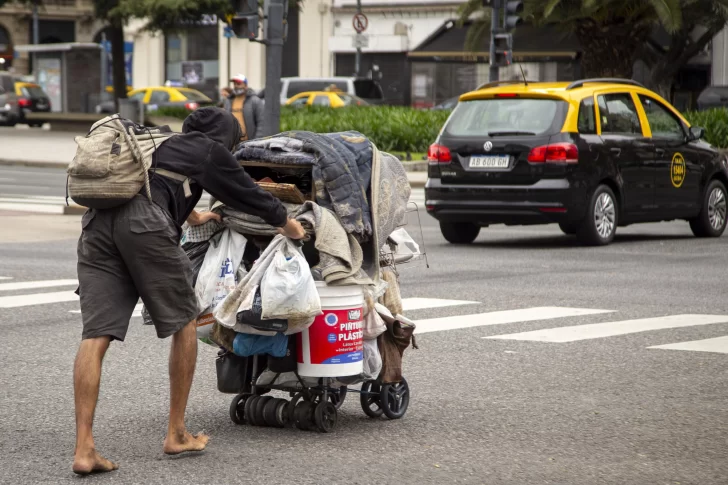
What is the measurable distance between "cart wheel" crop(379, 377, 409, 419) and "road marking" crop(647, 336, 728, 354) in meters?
2.52

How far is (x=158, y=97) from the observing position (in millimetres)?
44188

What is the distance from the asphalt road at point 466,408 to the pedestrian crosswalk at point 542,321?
0.14ft

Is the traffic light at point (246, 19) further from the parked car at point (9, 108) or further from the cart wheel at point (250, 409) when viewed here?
the parked car at point (9, 108)

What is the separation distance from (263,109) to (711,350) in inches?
425

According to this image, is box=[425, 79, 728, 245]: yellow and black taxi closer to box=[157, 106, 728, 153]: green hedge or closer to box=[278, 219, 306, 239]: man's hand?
box=[278, 219, 306, 239]: man's hand

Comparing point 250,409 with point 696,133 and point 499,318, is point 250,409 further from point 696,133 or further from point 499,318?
point 696,133

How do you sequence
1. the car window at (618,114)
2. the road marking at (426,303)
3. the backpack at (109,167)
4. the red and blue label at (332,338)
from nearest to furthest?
the backpack at (109,167), the red and blue label at (332,338), the road marking at (426,303), the car window at (618,114)

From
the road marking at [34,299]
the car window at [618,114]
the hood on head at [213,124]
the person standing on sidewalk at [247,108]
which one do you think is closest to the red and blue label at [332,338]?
the hood on head at [213,124]

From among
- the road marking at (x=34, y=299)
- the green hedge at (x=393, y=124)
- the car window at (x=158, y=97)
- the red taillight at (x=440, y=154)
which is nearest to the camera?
the road marking at (x=34, y=299)

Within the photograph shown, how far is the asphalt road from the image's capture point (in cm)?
548

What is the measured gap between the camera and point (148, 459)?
5641 millimetres

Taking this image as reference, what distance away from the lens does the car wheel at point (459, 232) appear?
51.1 ft

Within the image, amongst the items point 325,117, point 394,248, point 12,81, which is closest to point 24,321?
point 394,248

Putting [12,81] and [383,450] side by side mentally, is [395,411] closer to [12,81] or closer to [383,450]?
[383,450]
